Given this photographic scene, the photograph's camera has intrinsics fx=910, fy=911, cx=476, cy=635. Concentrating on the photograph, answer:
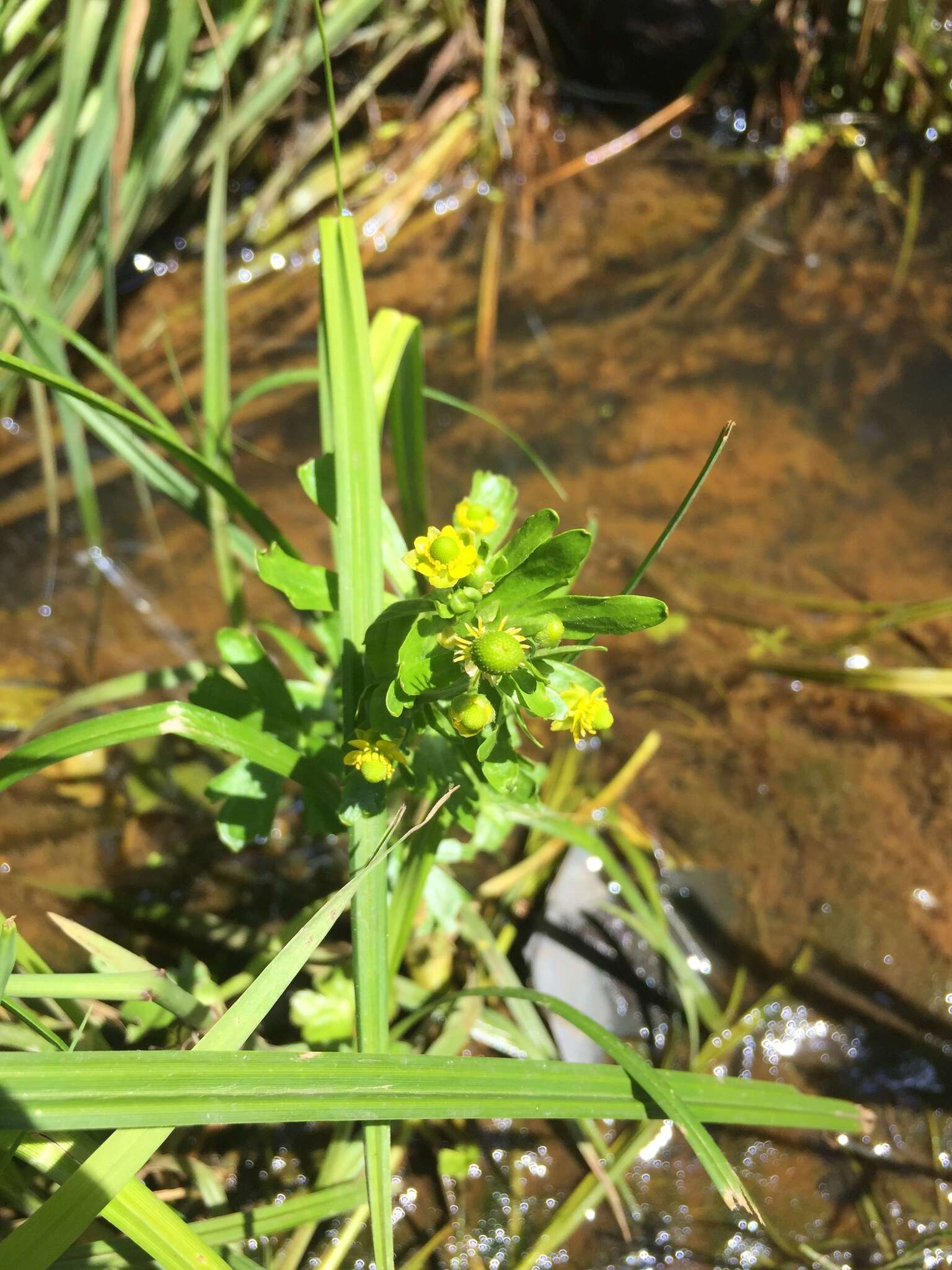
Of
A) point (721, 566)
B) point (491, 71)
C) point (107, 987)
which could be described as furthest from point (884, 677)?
point (491, 71)

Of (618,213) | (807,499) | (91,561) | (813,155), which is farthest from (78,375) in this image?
(813,155)

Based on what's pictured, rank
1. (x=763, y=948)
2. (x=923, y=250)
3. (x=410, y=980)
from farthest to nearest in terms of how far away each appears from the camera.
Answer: (x=923, y=250) < (x=763, y=948) < (x=410, y=980)

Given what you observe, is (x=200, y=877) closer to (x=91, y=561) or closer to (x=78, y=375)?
(x=91, y=561)

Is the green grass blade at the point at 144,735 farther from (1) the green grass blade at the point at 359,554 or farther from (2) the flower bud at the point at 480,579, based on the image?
(2) the flower bud at the point at 480,579

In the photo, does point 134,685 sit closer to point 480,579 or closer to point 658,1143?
point 480,579

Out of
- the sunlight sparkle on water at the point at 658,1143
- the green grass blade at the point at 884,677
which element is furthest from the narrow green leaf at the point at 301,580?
the green grass blade at the point at 884,677

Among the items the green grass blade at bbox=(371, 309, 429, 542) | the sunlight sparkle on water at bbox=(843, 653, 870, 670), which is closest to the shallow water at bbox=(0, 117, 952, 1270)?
the sunlight sparkle on water at bbox=(843, 653, 870, 670)

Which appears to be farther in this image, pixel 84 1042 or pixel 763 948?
pixel 763 948
